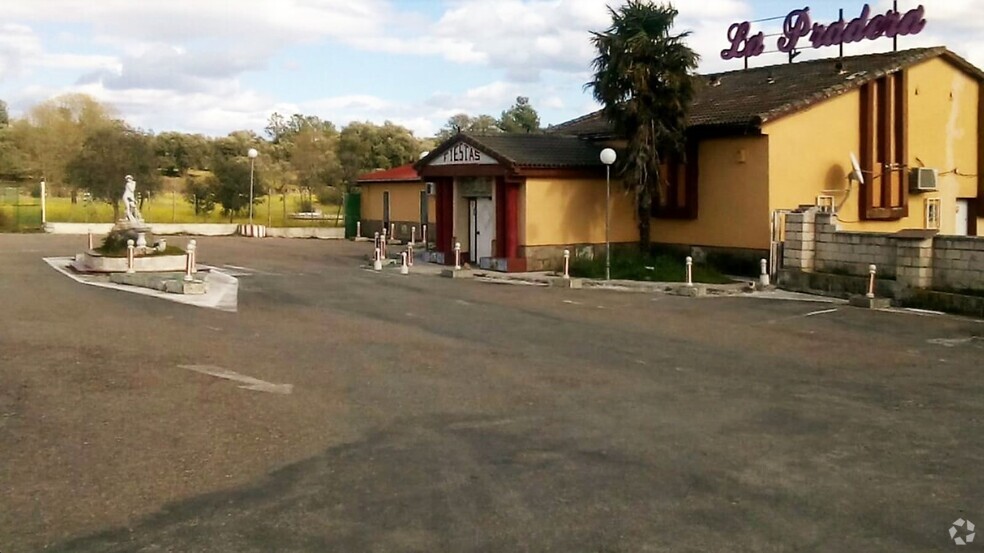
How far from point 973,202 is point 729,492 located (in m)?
28.7

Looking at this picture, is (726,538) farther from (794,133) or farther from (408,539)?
(794,133)

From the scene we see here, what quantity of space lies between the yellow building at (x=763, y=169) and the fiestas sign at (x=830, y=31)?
73 cm

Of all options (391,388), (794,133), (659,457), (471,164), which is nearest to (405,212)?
(471,164)

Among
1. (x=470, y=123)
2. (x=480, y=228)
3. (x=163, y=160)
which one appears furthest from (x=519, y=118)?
(x=480, y=228)

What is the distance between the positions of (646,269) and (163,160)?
4569cm

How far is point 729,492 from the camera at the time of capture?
721cm

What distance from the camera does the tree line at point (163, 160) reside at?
5038 centimetres

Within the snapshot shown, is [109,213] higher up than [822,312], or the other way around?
[109,213]

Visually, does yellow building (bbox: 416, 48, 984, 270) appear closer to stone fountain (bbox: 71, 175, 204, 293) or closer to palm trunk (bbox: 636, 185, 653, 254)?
palm trunk (bbox: 636, 185, 653, 254)

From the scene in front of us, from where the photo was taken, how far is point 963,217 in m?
31.9

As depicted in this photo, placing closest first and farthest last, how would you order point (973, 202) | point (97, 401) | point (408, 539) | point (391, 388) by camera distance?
point (408, 539) < point (97, 401) < point (391, 388) < point (973, 202)

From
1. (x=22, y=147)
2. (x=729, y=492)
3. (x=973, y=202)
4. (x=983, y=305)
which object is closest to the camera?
(x=729, y=492)

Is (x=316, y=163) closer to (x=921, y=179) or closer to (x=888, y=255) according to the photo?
(x=921, y=179)

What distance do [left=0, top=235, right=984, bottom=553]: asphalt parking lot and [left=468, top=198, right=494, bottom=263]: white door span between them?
12.2 meters
